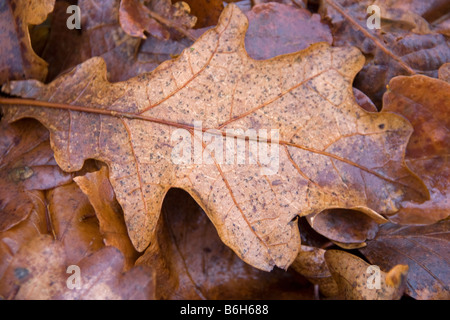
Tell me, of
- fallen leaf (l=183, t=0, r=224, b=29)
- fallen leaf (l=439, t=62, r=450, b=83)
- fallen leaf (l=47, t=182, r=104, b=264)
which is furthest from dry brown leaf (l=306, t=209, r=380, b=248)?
fallen leaf (l=183, t=0, r=224, b=29)

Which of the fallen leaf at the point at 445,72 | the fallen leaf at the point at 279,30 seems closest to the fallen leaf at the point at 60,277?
the fallen leaf at the point at 279,30

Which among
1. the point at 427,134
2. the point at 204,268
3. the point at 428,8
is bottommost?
the point at 204,268

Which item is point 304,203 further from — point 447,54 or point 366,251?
point 447,54

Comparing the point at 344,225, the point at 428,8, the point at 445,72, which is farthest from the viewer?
the point at 428,8

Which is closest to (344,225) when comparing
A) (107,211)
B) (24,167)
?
(107,211)

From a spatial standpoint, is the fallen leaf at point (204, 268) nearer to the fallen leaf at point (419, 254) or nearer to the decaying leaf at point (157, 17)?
the fallen leaf at point (419, 254)

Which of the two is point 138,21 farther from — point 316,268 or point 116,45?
point 316,268

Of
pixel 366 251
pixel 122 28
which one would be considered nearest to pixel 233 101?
pixel 122 28
